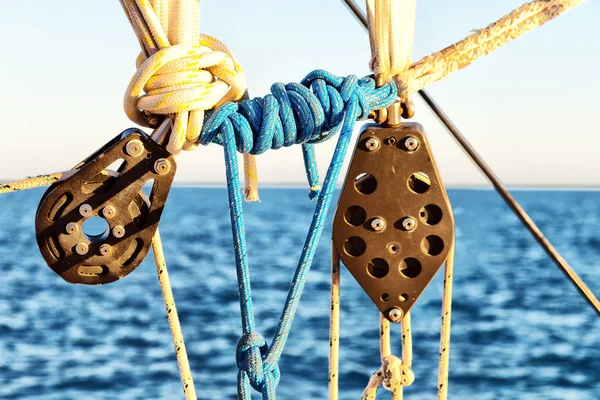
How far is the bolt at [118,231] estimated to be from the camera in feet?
3.99

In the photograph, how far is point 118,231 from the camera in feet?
4.00

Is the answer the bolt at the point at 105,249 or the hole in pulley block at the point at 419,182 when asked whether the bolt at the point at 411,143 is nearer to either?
the hole in pulley block at the point at 419,182

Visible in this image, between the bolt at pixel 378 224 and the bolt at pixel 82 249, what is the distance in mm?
359

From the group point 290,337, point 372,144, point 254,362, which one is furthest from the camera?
point 290,337

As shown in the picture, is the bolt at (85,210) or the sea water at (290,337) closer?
the bolt at (85,210)

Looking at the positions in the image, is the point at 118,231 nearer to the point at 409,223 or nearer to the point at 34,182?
the point at 34,182

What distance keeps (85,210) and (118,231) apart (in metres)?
0.05

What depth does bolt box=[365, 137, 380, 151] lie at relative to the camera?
1.22 meters

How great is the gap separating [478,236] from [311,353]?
→ 16.3 m

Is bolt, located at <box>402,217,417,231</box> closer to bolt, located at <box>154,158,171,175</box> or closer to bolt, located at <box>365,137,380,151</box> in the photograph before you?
bolt, located at <box>365,137,380,151</box>

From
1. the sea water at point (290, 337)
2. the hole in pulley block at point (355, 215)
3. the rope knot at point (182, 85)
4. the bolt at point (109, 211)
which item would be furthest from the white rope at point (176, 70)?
the sea water at point (290, 337)

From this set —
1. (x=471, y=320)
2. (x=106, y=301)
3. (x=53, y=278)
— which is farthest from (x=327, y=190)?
(x=53, y=278)

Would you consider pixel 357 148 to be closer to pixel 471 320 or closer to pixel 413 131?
pixel 413 131

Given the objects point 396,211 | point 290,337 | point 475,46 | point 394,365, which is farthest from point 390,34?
point 290,337
